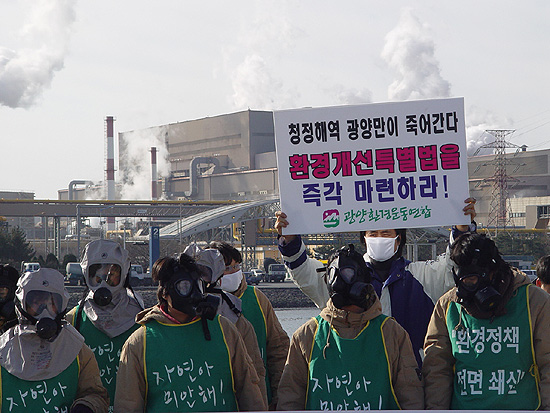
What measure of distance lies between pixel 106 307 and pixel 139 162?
90.2m

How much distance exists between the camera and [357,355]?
3627 mm

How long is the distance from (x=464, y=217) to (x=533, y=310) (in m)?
0.86

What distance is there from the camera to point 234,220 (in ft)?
178

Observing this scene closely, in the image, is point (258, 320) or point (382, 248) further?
point (258, 320)

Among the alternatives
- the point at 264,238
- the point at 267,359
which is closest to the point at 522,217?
the point at 264,238

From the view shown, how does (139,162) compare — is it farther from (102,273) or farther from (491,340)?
(491,340)

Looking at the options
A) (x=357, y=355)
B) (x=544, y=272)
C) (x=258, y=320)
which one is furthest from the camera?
(x=544, y=272)

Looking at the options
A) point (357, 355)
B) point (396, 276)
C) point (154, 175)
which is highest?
point (154, 175)

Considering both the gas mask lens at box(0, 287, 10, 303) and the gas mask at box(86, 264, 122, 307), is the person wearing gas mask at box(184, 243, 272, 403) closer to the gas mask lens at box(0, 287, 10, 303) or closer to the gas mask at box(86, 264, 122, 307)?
the gas mask at box(86, 264, 122, 307)

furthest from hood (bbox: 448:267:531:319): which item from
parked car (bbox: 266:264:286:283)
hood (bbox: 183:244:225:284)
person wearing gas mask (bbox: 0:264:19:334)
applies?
parked car (bbox: 266:264:286:283)

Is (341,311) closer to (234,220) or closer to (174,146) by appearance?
(234,220)

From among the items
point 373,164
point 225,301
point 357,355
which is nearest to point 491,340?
point 357,355

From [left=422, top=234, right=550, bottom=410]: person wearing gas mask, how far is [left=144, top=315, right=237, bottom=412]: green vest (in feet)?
2.83

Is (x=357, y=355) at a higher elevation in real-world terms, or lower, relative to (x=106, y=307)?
lower
